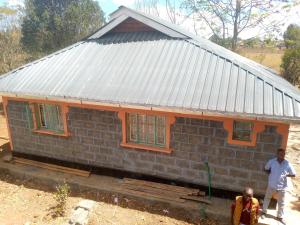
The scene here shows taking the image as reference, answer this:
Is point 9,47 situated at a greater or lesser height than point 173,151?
greater

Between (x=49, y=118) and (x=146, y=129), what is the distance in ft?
12.8

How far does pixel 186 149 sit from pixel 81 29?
1750 centimetres

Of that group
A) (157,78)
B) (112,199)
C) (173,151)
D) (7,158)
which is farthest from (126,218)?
(7,158)

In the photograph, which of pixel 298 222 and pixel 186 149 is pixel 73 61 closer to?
pixel 186 149

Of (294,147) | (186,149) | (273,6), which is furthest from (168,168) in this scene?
(273,6)

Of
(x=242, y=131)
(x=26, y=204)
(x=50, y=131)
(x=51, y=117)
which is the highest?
(x=242, y=131)

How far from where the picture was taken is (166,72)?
29.4 feet

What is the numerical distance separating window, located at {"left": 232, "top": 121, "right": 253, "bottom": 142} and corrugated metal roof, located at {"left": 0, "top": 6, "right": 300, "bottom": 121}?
800 millimetres

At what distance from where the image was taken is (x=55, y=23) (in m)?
22.0

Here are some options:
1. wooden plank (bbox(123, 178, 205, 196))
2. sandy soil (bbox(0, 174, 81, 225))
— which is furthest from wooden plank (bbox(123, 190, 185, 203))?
sandy soil (bbox(0, 174, 81, 225))

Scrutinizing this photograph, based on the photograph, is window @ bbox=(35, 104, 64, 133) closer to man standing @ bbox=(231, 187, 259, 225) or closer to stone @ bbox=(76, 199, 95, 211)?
stone @ bbox=(76, 199, 95, 211)

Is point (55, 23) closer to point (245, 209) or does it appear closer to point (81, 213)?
point (81, 213)

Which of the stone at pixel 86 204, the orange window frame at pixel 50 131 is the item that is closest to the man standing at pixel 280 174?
the stone at pixel 86 204

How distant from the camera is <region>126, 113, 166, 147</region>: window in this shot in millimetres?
8891
